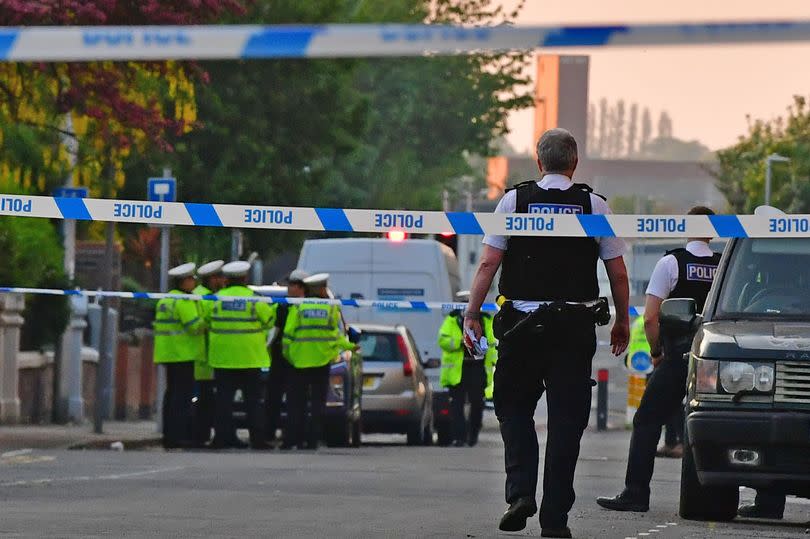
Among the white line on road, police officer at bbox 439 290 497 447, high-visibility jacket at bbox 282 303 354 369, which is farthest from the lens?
police officer at bbox 439 290 497 447

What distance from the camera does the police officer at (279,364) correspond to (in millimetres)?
A: 20328

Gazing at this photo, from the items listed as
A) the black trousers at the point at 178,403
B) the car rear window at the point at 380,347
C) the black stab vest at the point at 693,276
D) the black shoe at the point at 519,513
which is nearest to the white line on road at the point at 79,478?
the black stab vest at the point at 693,276

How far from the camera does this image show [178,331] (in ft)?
64.5

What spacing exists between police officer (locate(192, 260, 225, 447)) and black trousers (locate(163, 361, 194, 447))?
0.25m

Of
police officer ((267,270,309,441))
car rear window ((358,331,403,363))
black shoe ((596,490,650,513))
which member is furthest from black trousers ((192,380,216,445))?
black shoe ((596,490,650,513))

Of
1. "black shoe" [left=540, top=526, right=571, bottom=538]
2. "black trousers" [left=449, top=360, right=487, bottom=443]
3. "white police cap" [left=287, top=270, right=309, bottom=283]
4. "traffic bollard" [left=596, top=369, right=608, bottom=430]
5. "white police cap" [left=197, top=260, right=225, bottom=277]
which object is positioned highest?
"white police cap" [left=197, top=260, right=225, bottom=277]

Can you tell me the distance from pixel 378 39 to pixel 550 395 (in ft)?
13.6

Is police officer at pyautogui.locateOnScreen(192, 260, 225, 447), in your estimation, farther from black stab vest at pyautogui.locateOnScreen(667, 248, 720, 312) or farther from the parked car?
black stab vest at pyautogui.locateOnScreen(667, 248, 720, 312)

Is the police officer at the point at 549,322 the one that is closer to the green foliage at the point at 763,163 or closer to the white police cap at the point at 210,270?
the white police cap at the point at 210,270

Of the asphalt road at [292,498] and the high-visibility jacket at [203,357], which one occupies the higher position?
the high-visibility jacket at [203,357]

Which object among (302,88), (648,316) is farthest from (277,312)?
(302,88)

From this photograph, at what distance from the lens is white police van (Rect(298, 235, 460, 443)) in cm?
2895

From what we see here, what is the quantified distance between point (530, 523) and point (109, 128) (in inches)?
469

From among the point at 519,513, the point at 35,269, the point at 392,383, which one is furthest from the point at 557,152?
the point at 35,269
